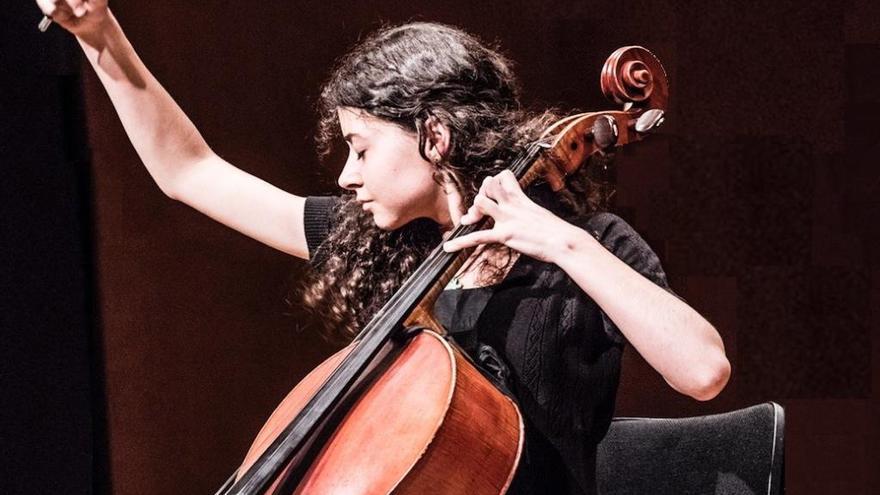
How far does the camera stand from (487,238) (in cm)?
106

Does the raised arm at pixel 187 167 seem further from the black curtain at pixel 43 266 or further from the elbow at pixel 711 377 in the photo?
the elbow at pixel 711 377

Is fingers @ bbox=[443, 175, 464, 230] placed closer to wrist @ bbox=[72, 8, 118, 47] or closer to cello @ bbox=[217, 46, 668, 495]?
cello @ bbox=[217, 46, 668, 495]

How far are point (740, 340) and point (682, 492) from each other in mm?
570

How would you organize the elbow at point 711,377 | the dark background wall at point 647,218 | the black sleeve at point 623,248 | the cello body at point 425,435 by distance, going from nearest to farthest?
the cello body at point 425,435, the elbow at point 711,377, the black sleeve at point 623,248, the dark background wall at point 647,218

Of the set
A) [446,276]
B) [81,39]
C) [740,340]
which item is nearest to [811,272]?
[740,340]

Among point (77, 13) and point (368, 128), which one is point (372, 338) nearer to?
point (368, 128)

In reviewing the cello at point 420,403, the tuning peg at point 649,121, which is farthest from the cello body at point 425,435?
the tuning peg at point 649,121

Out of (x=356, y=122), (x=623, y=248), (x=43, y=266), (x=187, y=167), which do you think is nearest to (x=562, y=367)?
(x=623, y=248)

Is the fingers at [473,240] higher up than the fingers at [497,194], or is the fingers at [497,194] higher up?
the fingers at [497,194]

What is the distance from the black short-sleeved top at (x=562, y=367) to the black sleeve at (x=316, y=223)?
1.12 feet

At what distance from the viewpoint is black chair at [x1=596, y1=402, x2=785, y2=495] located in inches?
47.2

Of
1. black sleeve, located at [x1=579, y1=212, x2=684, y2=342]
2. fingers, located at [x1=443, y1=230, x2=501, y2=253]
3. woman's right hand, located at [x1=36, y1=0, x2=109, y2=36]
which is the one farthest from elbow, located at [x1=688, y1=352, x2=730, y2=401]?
woman's right hand, located at [x1=36, y1=0, x2=109, y2=36]

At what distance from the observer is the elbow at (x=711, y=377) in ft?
3.41

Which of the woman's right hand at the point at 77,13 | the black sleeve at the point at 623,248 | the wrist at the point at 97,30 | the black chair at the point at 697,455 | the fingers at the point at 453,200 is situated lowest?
the black chair at the point at 697,455
